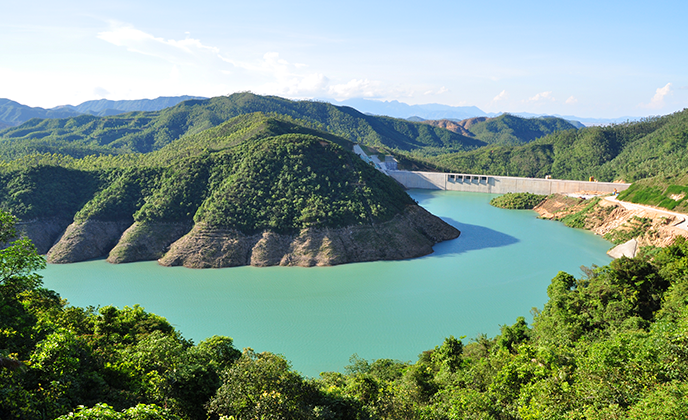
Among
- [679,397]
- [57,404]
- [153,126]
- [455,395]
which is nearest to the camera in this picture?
[57,404]

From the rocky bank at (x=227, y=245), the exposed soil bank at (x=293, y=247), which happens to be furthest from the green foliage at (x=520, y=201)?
the exposed soil bank at (x=293, y=247)

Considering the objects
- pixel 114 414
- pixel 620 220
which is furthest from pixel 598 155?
pixel 114 414

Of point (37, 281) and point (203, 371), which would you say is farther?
point (37, 281)

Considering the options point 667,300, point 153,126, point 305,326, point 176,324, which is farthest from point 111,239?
point 153,126

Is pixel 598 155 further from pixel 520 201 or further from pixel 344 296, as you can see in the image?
pixel 344 296

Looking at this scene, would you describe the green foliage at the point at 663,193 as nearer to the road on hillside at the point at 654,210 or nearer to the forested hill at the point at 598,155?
the road on hillside at the point at 654,210

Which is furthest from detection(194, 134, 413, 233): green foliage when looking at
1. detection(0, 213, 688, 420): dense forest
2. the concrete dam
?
the concrete dam

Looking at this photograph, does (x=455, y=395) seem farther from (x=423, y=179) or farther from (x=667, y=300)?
(x=423, y=179)
